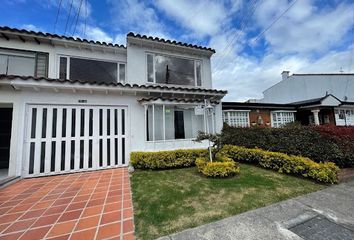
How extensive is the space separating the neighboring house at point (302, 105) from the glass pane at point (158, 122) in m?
7.05

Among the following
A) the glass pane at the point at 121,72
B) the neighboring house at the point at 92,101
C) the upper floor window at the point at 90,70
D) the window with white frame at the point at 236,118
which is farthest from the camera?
the window with white frame at the point at 236,118

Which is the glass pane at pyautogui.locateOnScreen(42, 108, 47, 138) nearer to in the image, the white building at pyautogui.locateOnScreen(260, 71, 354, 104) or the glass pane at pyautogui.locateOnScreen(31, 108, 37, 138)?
the glass pane at pyautogui.locateOnScreen(31, 108, 37, 138)

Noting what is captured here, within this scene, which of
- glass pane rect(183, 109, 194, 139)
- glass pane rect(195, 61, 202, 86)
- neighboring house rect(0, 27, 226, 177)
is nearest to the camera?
neighboring house rect(0, 27, 226, 177)

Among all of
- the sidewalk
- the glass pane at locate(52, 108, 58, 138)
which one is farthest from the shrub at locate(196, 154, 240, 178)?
the glass pane at locate(52, 108, 58, 138)

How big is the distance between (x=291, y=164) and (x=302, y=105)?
1267cm

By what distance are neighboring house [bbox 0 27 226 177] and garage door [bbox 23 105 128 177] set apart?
33 mm

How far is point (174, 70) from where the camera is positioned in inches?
376

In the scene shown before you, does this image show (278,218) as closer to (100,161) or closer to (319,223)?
(319,223)

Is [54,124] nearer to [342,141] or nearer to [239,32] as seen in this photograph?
[239,32]

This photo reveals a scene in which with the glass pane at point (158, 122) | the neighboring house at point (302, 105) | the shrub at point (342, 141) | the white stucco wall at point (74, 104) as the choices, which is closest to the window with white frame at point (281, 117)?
the neighboring house at point (302, 105)

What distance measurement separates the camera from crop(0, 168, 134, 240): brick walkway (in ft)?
8.96

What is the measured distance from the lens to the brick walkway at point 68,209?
108 inches

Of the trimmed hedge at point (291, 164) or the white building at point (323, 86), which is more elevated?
the white building at point (323, 86)

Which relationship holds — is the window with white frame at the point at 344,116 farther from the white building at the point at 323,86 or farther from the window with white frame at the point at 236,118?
the window with white frame at the point at 236,118
